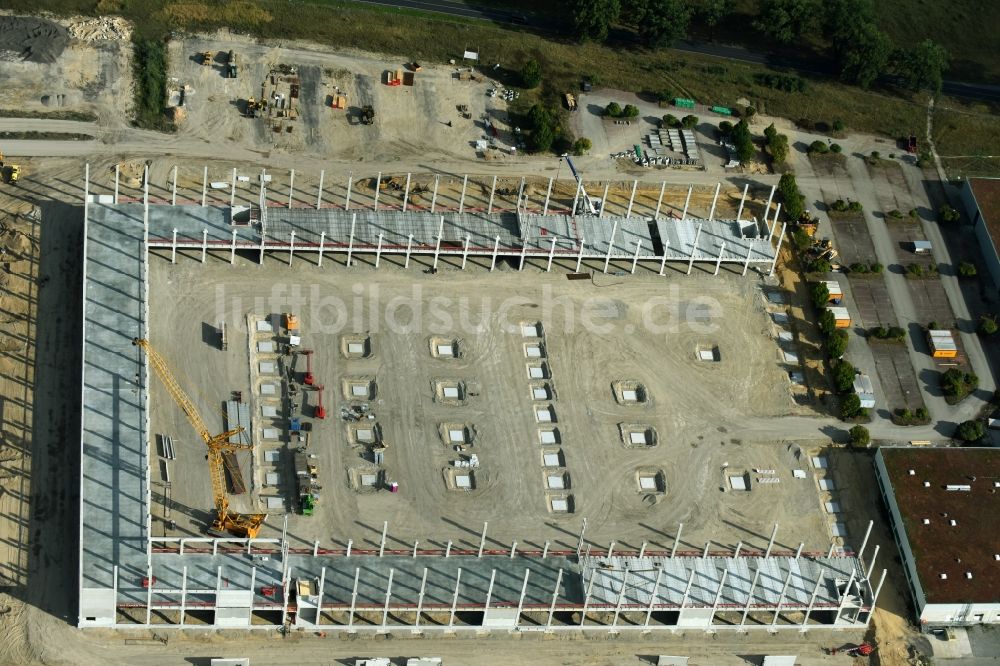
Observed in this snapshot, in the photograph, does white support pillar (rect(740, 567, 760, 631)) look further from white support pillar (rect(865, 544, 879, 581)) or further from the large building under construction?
white support pillar (rect(865, 544, 879, 581))

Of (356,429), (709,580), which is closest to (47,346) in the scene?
(356,429)

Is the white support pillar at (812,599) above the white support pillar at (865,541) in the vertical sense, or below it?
below

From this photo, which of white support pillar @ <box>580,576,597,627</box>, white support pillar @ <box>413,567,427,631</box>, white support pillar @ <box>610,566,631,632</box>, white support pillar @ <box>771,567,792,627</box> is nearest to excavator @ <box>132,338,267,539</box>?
white support pillar @ <box>413,567,427,631</box>

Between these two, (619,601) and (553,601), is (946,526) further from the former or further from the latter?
(553,601)

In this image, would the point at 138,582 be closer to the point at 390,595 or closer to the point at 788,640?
the point at 390,595

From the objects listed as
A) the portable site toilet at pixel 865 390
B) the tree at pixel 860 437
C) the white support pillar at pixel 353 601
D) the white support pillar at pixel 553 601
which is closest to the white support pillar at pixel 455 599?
the white support pillar at pixel 553 601

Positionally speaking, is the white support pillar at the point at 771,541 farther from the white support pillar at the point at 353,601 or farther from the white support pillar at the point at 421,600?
the white support pillar at the point at 353,601
